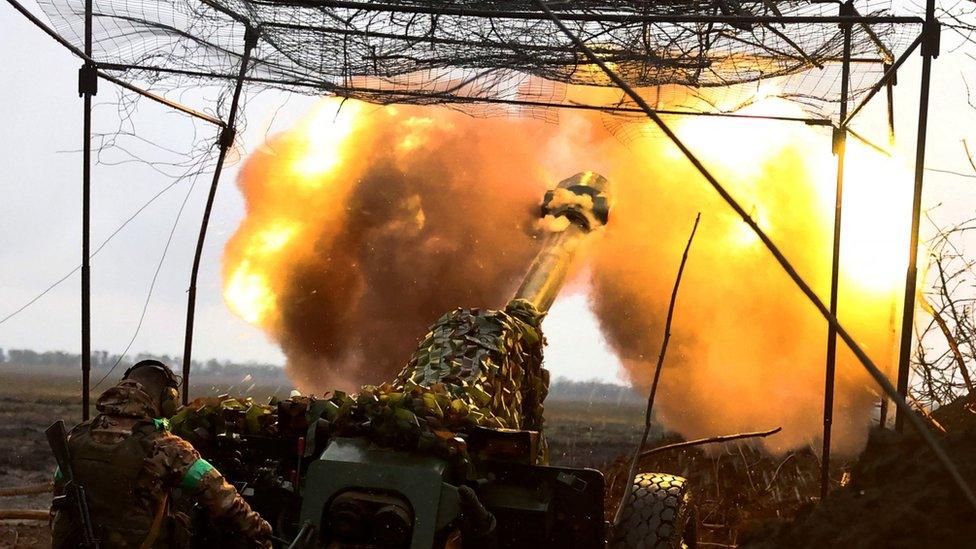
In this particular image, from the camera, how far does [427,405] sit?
7.54 meters

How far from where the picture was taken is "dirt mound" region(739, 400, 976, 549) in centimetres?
409

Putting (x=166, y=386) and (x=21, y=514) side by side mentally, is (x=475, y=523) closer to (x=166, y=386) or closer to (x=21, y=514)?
(x=166, y=386)

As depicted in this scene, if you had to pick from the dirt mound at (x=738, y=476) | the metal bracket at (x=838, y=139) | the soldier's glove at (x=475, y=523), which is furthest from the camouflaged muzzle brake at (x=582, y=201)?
the soldier's glove at (x=475, y=523)

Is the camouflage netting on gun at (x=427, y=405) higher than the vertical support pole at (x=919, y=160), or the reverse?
the vertical support pole at (x=919, y=160)

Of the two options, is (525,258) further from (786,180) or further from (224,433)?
(224,433)

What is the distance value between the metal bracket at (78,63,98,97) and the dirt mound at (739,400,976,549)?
27.0ft

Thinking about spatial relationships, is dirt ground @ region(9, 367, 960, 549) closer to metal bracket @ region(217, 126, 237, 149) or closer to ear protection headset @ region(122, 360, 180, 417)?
ear protection headset @ region(122, 360, 180, 417)

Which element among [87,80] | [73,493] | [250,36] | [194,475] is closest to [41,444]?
[87,80]

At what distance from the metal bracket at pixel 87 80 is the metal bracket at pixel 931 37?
7837 mm

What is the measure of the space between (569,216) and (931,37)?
24.8ft

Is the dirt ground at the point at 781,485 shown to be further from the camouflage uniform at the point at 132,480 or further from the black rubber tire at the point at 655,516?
the camouflage uniform at the point at 132,480

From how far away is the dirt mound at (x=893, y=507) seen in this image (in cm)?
409

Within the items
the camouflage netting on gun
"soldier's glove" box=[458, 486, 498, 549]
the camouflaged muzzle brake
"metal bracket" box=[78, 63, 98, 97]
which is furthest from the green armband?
the camouflaged muzzle brake

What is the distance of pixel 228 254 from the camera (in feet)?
59.5
